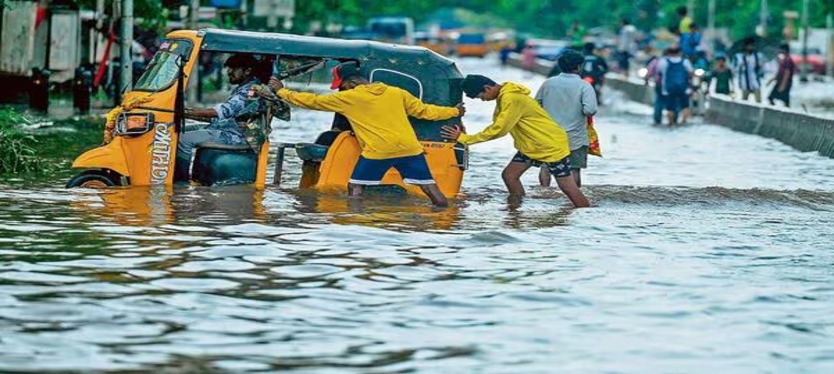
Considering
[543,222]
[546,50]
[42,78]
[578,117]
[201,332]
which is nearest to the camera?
[201,332]

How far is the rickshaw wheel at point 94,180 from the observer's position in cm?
1681

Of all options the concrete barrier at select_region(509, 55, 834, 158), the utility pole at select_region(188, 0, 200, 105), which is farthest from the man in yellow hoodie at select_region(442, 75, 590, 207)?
the utility pole at select_region(188, 0, 200, 105)

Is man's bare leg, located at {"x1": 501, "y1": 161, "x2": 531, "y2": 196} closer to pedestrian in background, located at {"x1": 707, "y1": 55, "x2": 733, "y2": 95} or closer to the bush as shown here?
the bush

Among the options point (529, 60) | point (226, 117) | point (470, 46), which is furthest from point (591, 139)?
point (470, 46)

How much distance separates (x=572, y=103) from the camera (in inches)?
727

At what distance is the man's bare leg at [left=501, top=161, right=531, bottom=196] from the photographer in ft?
58.5

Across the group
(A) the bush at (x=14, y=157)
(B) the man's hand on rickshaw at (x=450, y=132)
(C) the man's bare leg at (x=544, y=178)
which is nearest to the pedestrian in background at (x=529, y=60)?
(C) the man's bare leg at (x=544, y=178)

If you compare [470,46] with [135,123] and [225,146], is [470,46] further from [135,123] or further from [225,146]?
[135,123]

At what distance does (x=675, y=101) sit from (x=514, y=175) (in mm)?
17705

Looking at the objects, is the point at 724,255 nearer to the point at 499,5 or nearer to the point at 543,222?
the point at 543,222

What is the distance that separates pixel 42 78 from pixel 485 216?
54.2ft

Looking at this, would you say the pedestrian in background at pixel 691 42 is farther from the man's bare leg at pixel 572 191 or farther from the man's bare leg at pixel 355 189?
the man's bare leg at pixel 355 189

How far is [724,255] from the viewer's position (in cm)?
1367

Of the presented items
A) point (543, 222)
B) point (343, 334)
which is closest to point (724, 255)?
point (543, 222)
